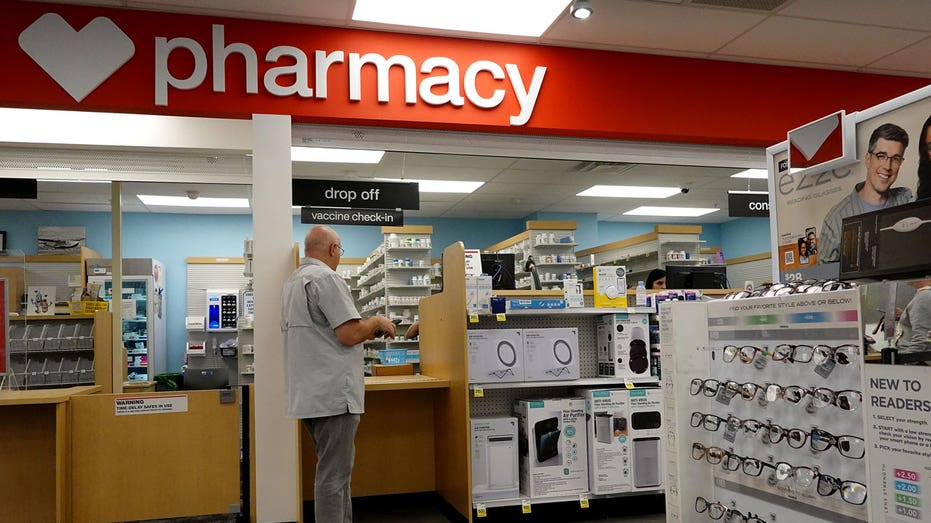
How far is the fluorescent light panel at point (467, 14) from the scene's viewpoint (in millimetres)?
4667

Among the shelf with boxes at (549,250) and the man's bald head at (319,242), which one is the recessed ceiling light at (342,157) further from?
the man's bald head at (319,242)

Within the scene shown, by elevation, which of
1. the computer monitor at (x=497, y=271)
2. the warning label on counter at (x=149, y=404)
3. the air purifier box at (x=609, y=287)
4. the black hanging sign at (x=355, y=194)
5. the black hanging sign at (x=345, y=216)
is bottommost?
the warning label on counter at (x=149, y=404)

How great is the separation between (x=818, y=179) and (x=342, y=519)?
9.31ft

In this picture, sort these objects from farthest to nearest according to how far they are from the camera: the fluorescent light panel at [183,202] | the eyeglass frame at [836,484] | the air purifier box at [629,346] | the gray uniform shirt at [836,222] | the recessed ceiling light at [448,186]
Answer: the recessed ceiling light at [448,186] → the fluorescent light panel at [183,202] → the air purifier box at [629,346] → the gray uniform shirt at [836,222] → the eyeglass frame at [836,484]

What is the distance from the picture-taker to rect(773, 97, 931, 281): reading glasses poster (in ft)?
6.99

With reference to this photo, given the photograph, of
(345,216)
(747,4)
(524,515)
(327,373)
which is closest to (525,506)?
(524,515)

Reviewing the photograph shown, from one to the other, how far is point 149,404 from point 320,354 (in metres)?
1.57

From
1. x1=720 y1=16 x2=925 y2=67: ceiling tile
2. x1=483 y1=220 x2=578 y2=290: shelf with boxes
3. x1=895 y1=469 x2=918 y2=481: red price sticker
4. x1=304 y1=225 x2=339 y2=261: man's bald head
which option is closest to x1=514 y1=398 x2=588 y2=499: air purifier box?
x1=304 y1=225 x2=339 y2=261: man's bald head

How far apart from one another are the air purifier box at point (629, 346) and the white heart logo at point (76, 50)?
377 cm

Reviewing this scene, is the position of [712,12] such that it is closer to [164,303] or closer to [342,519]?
[342,519]

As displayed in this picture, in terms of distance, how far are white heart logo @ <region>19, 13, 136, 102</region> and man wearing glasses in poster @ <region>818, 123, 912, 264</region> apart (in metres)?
4.20

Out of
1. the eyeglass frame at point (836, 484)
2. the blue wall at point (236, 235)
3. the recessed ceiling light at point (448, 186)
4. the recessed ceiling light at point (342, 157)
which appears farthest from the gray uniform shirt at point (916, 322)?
the recessed ceiling light at point (448, 186)

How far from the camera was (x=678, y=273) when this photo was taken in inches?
259

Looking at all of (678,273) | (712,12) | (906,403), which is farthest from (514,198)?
(906,403)
